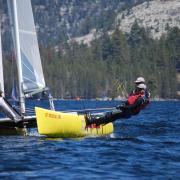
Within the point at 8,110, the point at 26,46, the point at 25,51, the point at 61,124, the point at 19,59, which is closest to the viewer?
the point at 61,124

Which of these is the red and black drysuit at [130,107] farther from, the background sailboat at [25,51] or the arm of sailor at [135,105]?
the background sailboat at [25,51]

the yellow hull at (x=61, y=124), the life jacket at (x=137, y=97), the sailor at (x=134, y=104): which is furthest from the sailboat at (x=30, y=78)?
the life jacket at (x=137, y=97)

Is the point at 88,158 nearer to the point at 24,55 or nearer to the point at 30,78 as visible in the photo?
the point at 30,78

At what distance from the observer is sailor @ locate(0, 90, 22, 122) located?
1000 inches

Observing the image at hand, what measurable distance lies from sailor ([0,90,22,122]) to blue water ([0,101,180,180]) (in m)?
0.80

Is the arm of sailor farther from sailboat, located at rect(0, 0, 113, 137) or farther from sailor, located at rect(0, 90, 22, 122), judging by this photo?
sailor, located at rect(0, 90, 22, 122)

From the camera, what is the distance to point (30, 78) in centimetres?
2723

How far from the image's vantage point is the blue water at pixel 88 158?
1600cm

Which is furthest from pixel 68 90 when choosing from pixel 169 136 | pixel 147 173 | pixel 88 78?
pixel 147 173

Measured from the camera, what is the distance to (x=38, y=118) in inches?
945

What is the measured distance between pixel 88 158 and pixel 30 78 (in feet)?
30.1

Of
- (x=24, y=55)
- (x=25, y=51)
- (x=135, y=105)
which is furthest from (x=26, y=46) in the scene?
(x=135, y=105)

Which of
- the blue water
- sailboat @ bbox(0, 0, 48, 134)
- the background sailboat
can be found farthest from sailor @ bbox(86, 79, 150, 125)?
sailboat @ bbox(0, 0, 48, 134)

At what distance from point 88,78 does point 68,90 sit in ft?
24.0
